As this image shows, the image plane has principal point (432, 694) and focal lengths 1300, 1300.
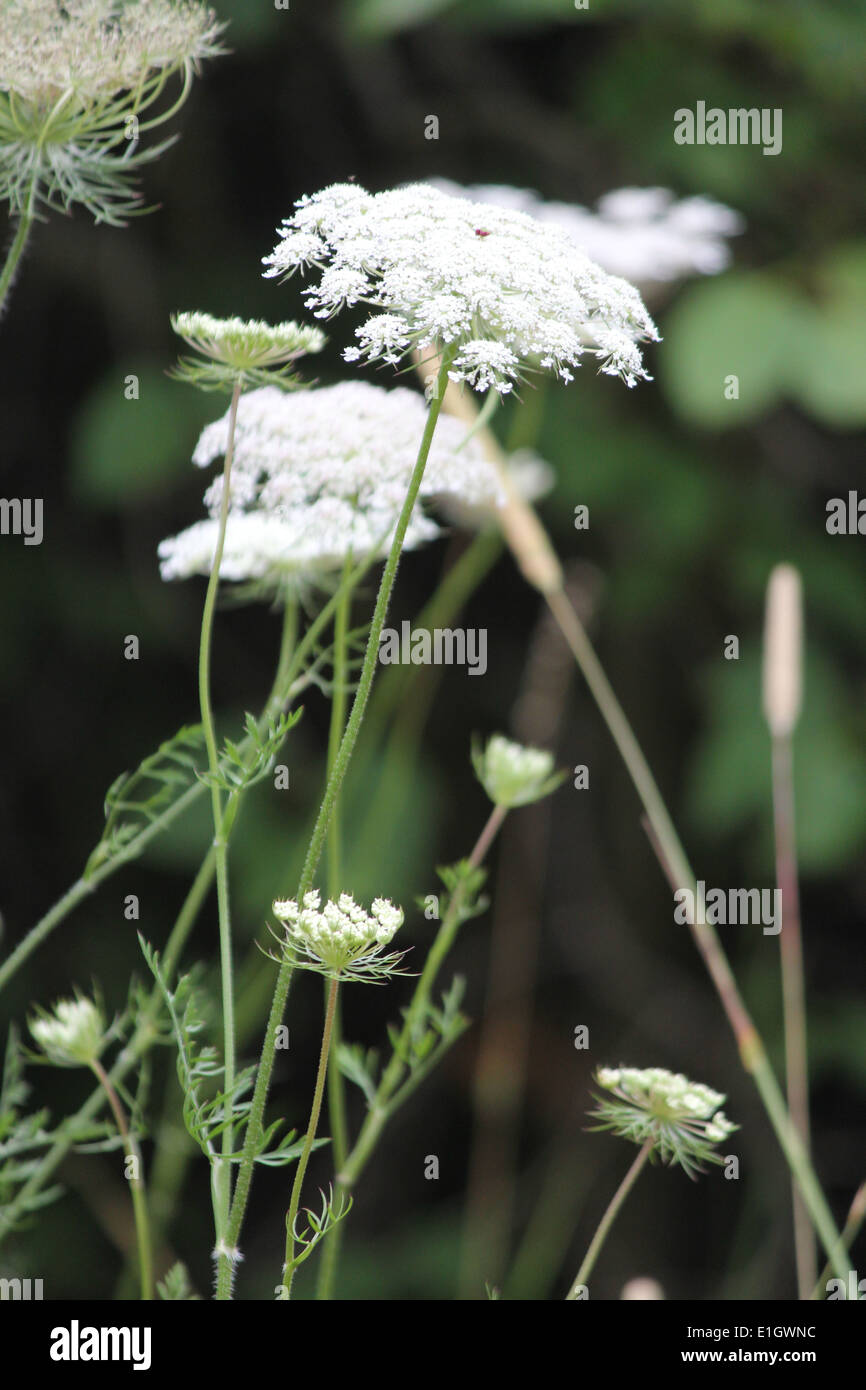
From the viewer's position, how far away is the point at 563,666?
5.98 ft

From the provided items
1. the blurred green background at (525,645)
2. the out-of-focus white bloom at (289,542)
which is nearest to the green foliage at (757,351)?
the blurred green background at (525,645)

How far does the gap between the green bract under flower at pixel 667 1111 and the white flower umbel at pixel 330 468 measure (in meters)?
0.30

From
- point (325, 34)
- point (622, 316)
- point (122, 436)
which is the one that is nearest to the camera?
point (622, 316)

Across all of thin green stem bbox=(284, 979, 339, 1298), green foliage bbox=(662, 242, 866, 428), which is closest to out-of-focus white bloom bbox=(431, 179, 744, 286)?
green foliage bbox=(662, 242, 866, 428)

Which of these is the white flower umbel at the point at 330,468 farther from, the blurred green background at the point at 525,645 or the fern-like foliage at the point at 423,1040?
the blurred green background at the point at 525,645

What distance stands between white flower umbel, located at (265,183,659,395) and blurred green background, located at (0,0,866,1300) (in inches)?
45.8

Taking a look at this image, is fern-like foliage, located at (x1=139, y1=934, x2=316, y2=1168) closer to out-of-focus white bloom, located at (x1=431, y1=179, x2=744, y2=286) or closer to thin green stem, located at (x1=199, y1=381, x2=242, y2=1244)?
thin green stem, located at (x1=199, y1=381, x2=242, y2=1244)

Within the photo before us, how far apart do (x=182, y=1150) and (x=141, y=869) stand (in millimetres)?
1499

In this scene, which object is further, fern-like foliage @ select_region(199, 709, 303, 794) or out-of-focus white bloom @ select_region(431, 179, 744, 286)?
out-of-focus white bloom @ select_region(431, 179, 744, 286)

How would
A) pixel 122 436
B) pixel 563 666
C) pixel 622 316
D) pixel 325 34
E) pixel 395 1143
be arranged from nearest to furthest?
pixel 622 316, pixel 563 666, pixel 122 436, pixel 325 34, pixel 395 1143

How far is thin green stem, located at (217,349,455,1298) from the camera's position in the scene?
1.69 ft

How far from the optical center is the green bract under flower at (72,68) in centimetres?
65
